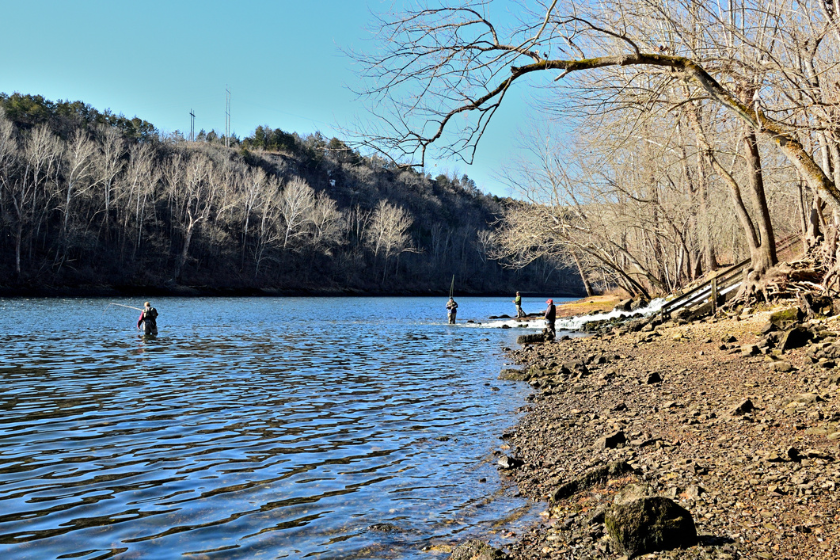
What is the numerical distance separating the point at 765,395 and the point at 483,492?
204 inches

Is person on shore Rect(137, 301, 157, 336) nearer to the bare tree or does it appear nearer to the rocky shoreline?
the rocky shoreline

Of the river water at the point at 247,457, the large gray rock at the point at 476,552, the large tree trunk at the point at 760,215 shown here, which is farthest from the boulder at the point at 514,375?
the large gray rock at the point at 476,552

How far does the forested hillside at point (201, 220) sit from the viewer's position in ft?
226

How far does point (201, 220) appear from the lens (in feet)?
287

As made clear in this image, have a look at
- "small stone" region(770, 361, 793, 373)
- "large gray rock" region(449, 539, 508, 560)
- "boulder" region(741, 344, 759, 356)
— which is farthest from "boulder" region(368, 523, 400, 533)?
"boulder" region(741, 344, 759, 356)

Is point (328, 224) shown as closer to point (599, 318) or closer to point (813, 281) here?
point (599, 318)

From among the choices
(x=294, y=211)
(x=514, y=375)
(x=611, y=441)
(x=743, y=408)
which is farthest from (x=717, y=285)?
(x=294, y=211)

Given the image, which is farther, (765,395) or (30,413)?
(30,413)

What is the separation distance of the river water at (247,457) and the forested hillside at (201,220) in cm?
2321

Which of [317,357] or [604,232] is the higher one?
[604,232]

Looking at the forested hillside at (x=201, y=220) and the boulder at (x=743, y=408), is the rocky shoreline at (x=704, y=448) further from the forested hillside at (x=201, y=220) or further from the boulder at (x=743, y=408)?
the forested hillside at (x=201, y=220)

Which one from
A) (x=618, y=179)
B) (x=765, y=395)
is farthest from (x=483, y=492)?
(x=618, y=179)

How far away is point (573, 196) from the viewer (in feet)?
112

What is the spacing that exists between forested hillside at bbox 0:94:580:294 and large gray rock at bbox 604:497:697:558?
1307 inches
